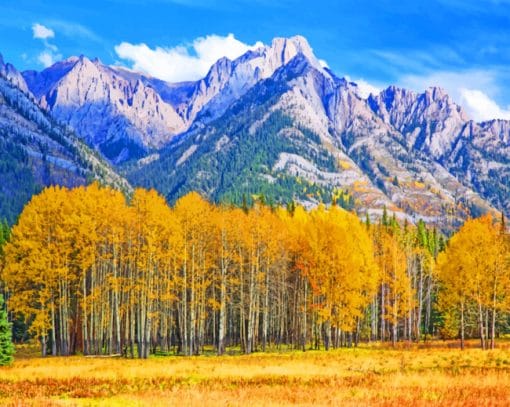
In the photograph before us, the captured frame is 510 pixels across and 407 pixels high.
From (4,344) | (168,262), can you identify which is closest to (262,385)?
(4,344)

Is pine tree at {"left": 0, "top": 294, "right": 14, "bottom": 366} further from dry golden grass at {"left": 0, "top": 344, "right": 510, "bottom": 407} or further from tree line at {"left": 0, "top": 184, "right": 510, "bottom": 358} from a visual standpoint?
tree line at {"left": 0, "top": 184, "right": 510, "bottom": 358}

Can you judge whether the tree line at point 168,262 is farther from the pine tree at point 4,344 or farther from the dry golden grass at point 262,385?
the dry golden grass at point 262,385

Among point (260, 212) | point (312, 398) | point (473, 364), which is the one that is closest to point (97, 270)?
point (260, 212)

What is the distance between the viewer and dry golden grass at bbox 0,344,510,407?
61.5 ft

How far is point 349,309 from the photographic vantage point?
5881cm

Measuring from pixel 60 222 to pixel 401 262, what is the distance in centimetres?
4338

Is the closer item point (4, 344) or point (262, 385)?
point (262, 385)

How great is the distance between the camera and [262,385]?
998 inches

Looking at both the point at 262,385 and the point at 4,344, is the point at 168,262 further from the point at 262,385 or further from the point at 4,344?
the point at 262,385

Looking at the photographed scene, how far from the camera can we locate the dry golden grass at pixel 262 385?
61.5 feet

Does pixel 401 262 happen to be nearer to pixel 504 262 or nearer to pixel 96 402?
pixel 504 262

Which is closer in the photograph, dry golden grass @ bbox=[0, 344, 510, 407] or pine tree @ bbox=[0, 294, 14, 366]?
dry golden grass @ bbox=[0, 344, 510, 407]

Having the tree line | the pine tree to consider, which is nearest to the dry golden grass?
the pine tree

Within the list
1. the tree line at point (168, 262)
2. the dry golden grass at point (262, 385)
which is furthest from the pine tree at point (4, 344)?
the tree line at point (168, 262)
